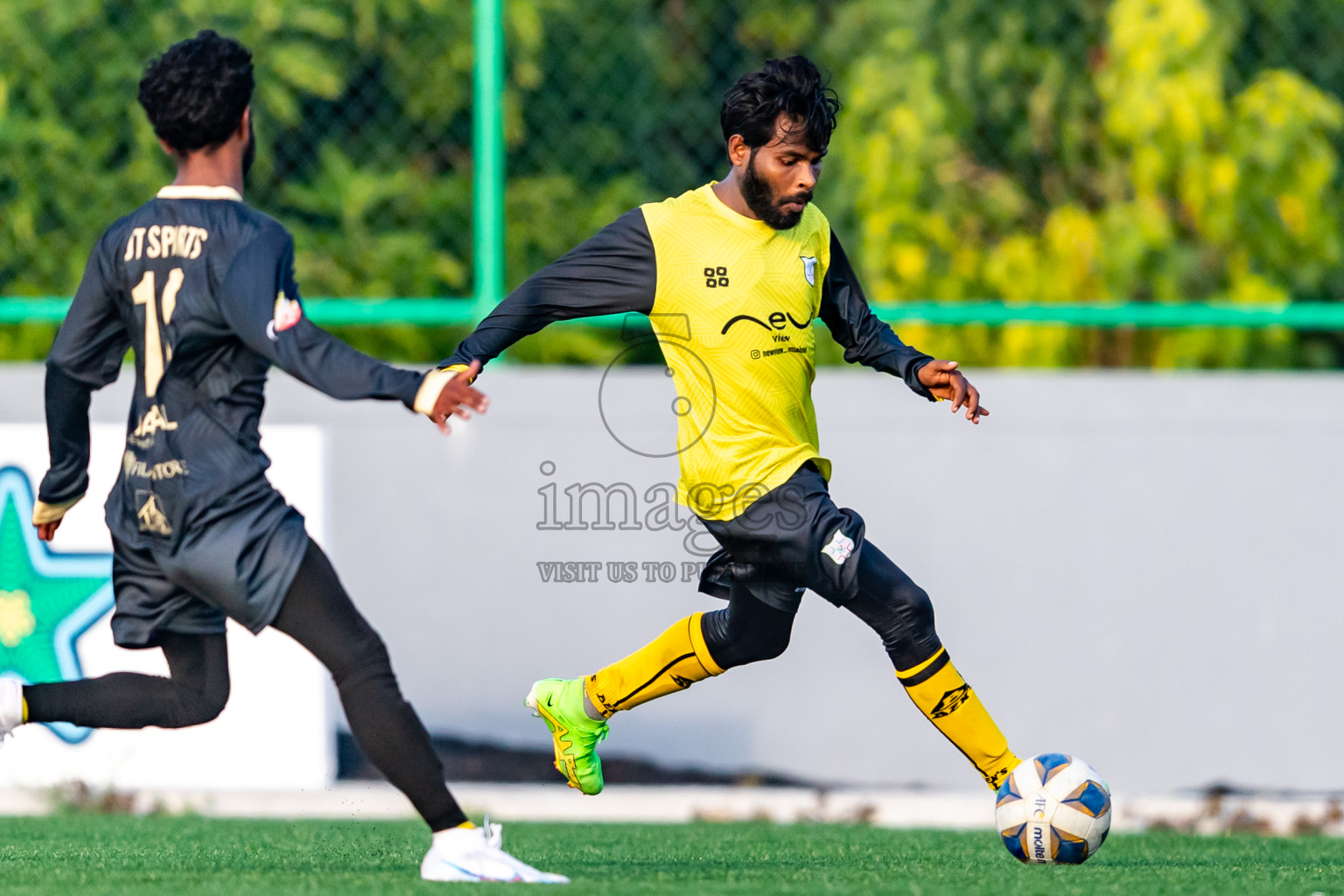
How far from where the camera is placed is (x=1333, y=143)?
767 centimetres

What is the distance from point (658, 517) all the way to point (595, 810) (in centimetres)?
117

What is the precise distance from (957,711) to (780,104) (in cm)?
166

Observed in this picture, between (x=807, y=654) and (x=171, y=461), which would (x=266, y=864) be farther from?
(x=807, y=654)

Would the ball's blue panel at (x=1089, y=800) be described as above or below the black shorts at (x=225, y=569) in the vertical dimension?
below

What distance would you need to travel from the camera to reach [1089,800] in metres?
4.77

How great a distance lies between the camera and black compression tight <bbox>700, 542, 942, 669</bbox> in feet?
15.6

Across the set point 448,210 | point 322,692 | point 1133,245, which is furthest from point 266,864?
point 1133,245

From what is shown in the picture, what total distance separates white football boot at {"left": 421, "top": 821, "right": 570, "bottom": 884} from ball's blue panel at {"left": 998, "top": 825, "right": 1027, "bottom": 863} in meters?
1.35

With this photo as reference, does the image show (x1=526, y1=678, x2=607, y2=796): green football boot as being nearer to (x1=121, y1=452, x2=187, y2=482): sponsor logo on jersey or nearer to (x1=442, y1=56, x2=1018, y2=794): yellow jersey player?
(x1=442, y1=56, x2=1018, y2=794): yellow jersey player

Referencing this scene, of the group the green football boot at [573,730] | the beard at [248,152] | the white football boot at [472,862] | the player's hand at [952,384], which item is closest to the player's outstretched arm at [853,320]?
the player's hand at [952,384]

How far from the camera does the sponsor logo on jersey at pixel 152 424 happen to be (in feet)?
13.3

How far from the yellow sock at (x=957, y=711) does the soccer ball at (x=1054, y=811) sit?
0.08m

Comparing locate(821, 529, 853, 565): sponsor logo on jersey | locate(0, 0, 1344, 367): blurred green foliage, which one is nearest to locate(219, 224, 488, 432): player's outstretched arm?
locate(821, 529, 853, 565): sponsor logo on jersey

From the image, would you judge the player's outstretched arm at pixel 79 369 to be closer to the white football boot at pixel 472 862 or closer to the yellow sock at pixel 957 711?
the white football boot at pixel 472 862
